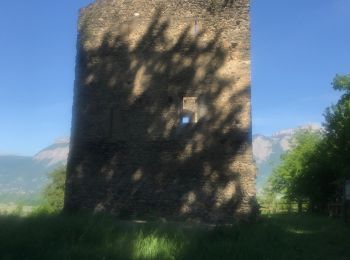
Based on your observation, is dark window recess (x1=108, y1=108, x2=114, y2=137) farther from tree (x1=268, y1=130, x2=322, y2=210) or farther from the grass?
tree (x1=268, y1=130, x2=322, y2=210)

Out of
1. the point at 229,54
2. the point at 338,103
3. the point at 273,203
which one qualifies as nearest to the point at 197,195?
the point at 229,54

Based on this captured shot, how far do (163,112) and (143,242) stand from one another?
7.02 m

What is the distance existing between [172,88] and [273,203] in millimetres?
19820

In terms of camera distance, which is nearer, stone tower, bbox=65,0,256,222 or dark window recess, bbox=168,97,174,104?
stone tower, bbox=65,0,256,222

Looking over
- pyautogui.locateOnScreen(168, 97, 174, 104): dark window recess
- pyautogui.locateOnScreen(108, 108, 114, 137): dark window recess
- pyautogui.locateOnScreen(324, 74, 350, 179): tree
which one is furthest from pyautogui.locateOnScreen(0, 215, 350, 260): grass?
pyautogui.locateOnScreen(324, 74, 350, 179): tree

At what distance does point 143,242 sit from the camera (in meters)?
8.08

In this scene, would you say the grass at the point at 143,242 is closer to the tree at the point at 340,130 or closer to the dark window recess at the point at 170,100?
the dark window recess at the point at 170,100

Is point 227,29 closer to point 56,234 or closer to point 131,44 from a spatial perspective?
point 131,44

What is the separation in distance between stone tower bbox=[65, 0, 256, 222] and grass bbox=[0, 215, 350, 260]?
9.35 ft

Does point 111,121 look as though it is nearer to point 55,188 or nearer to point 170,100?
point 170,100

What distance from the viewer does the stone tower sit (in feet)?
45.1

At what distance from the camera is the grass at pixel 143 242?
24.6 ft

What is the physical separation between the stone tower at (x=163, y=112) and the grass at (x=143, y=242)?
9.35 ft

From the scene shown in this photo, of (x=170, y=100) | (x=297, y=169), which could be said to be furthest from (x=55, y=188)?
(x=297, y=169)
